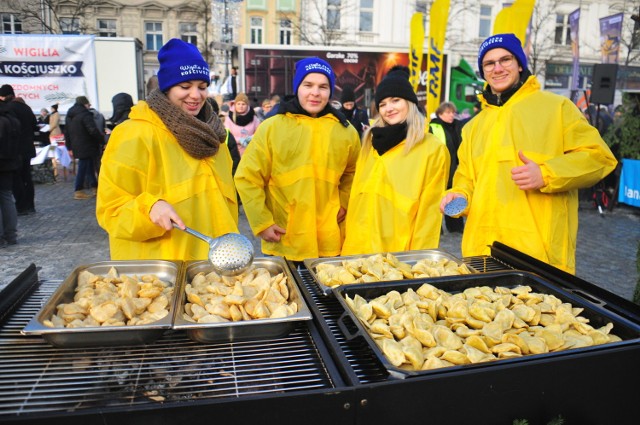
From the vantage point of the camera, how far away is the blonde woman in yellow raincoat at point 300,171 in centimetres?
342

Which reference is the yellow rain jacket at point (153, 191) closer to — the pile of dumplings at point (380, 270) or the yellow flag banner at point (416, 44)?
the pile of dumplings at point (380, 270)

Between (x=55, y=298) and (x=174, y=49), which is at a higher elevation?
(x=174, y=49)

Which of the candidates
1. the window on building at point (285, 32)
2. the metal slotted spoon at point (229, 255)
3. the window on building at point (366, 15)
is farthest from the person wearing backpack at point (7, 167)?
the window on building at point (285, 32)

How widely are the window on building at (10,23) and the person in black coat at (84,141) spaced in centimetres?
2008

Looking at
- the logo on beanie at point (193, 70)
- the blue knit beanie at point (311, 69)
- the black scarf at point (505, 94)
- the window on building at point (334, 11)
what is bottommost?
the black scarf at point (505, 94)

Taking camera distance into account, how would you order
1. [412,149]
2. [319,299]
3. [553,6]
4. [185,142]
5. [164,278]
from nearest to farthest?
[319,299] → [164,278] → [185,142] → [412,149] → [553,6]

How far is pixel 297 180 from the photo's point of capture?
3445mm

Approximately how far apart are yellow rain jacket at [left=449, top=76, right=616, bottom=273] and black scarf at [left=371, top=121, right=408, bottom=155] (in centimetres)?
49

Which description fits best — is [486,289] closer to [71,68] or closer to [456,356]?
[456,356]

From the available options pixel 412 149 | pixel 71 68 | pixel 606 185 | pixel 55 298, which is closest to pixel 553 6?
pixel 606 185

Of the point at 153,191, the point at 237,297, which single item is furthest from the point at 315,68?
the point at 237,297

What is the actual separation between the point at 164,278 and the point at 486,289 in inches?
56.3

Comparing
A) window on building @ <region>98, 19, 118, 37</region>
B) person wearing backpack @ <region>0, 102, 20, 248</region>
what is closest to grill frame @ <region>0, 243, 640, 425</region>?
person wearing backpack @ <region>0, 102, 20, 248</region>

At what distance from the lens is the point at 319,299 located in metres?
2.04
